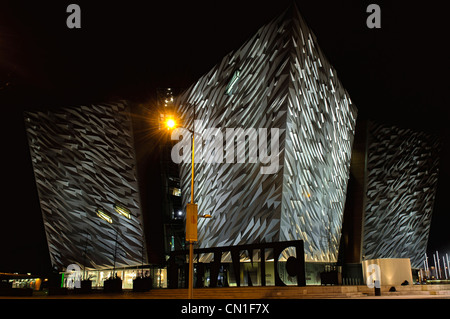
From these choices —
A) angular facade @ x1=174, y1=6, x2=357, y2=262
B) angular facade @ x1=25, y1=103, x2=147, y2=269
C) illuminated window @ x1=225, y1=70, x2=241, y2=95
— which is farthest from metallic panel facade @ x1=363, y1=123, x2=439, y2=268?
angular facade @ x1=25, y1=103, x2=147, y2=269

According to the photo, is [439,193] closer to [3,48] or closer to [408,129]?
[408,129]

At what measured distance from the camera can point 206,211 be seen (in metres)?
26.4

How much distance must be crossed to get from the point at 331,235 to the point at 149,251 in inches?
581

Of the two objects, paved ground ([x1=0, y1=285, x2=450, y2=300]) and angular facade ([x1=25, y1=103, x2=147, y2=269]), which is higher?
angular facade ([x1=25, y1=103, x2=147, y2=269])

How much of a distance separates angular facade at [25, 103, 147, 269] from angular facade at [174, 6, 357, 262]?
6312 millimetres

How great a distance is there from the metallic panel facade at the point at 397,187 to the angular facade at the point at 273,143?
740 cm

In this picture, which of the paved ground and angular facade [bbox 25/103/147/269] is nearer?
the paved ground

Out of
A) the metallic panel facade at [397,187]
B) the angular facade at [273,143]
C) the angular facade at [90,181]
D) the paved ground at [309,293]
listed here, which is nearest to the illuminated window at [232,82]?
the angular facade at [273,143]

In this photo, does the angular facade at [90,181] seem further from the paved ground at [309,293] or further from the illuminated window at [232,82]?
the paved ground at [309,293]

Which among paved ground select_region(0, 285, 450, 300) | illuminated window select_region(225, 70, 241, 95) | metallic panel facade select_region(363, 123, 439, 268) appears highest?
illuminated window select_region(225, 70, 241, 95)

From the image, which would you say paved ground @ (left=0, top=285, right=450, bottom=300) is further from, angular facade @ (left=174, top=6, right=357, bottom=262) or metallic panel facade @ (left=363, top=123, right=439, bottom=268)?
metallic panel facade @ (left=363, top=123, right=439, bottom=268)

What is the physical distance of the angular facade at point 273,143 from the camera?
22156 millimetres

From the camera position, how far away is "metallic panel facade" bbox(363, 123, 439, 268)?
34281 millimetres

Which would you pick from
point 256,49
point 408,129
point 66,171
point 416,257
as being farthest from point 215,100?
point 416,257
